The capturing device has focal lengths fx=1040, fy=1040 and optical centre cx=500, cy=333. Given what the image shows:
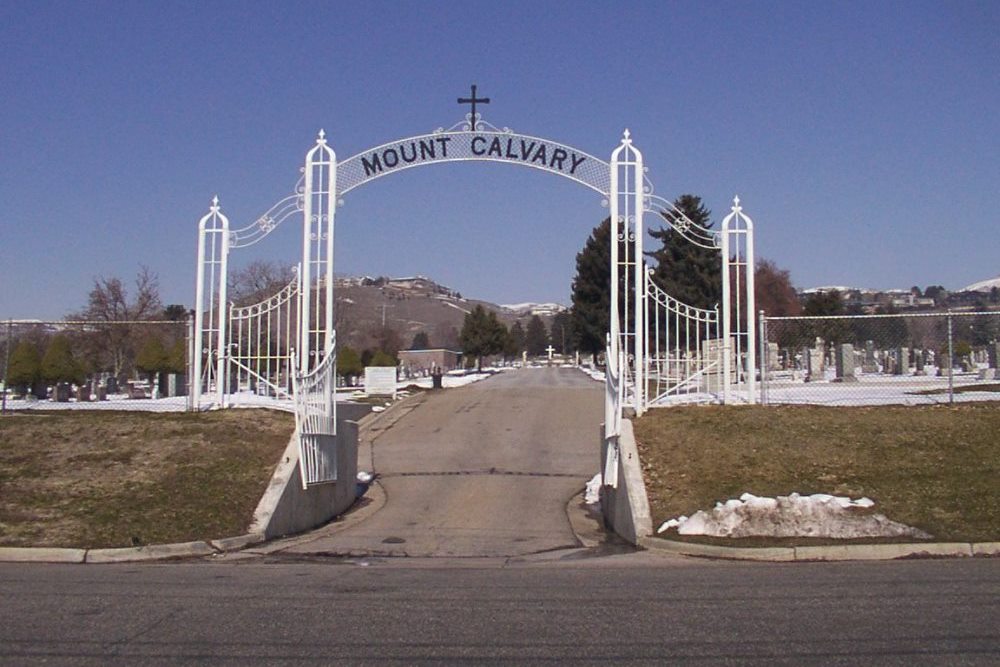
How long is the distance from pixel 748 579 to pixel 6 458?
35.7ft

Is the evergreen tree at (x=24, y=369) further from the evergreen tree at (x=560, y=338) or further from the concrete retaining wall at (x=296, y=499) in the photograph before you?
the evergreen tree at (x=560, y=338)

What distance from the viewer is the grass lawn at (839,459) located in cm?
1234

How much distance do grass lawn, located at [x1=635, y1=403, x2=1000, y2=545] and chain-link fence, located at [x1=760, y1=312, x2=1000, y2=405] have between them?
5.00 feet

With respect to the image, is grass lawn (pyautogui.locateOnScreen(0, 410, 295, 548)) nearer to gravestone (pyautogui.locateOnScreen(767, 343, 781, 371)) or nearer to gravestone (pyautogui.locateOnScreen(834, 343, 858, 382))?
gravestone (pyautogui.locateOnScreen(767, 343, 781, 371))

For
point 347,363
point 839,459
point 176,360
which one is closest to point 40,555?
point 839,459

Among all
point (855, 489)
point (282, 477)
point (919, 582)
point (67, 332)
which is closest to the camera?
point (919, 582)

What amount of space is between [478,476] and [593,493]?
3143mm

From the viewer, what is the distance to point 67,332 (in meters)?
44.0

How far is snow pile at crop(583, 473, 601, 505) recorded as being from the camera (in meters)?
17.9

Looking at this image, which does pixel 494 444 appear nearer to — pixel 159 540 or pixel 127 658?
pixel 159 540

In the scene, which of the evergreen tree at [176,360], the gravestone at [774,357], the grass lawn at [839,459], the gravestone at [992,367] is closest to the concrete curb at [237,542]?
the grass lawn at [839,459]

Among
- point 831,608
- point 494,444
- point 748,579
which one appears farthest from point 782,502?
point 494,444

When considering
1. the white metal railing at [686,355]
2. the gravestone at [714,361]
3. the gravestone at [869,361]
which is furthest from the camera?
the gravestone at [869,361]

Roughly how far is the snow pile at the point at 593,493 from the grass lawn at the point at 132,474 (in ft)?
17.3
